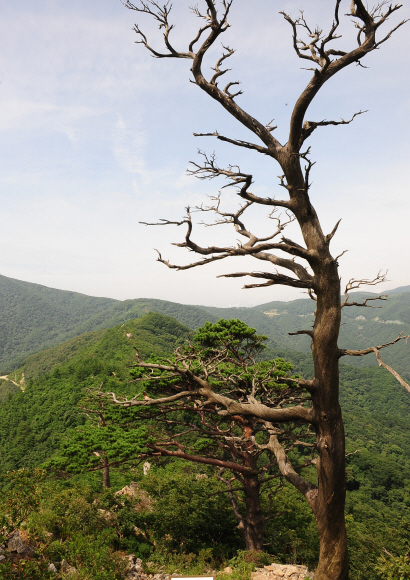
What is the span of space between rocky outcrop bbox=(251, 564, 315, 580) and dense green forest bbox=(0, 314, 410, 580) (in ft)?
0.90

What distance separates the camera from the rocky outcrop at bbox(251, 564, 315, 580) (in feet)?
21.3

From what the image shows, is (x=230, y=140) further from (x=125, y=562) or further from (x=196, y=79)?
(x=125, y=562)

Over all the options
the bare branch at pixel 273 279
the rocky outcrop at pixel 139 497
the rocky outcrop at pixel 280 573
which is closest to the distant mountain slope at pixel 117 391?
the rocky outcrop at pixel 280 573

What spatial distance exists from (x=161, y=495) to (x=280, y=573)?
6.71 m

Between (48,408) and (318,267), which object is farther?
(48,408)

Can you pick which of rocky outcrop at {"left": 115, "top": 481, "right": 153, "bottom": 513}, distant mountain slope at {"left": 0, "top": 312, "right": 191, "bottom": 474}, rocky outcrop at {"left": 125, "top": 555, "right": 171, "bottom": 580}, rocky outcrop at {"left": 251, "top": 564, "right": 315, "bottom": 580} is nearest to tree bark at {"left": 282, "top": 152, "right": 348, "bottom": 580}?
rocky outcrop at {"left": 251, "top": 564, "right": 315, "bottom": 580}

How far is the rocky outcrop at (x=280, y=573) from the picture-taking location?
21.3 feet

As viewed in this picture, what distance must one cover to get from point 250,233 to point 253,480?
8637 millimetres

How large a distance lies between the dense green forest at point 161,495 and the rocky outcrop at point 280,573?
0.28m

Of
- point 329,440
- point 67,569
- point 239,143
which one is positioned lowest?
point 67,569

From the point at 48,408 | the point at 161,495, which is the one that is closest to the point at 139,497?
the point at 161,495

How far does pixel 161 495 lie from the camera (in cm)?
1222

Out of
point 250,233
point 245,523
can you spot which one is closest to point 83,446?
point 245,523

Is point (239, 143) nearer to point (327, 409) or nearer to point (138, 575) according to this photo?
point (327, 409)
